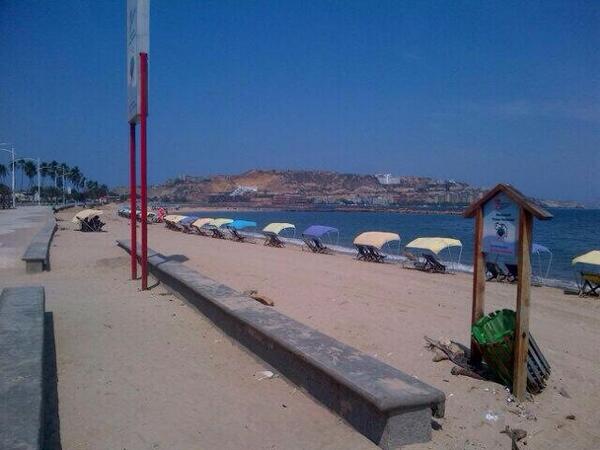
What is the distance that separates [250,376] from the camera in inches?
173

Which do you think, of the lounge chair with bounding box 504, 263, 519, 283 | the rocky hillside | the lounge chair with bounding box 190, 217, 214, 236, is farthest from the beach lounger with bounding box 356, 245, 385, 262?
the rocky hillside

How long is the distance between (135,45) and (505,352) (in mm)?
6458

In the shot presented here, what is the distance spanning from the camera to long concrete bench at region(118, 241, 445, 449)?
321 centimetres

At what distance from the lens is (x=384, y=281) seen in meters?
11.8

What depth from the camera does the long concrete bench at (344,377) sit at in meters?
3.21

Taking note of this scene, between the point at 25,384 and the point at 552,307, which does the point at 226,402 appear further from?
the point at 552,307

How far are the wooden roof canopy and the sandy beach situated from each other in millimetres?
1477

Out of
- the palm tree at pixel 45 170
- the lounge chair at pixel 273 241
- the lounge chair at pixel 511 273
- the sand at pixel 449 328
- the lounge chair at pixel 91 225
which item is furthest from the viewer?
the palm tree at pixel 45 170

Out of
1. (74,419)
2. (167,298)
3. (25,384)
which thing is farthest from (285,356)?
(167,298)

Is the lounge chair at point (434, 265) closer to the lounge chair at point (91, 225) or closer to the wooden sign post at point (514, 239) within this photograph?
the wooden sign post at point (514, 239)

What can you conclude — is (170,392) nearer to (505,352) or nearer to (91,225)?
(505,352)

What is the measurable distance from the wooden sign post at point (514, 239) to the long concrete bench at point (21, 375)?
3.41 metres

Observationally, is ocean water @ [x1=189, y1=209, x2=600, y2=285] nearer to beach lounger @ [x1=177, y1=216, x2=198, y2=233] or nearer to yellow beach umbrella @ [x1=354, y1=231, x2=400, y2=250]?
yellow beach umbrella @ [x1=354, y1=231, x2=400, y2=250]

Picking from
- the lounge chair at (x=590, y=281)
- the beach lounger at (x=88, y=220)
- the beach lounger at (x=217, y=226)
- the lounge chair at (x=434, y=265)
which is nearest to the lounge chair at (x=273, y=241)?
the beach lounger at (x=217, y=226)
